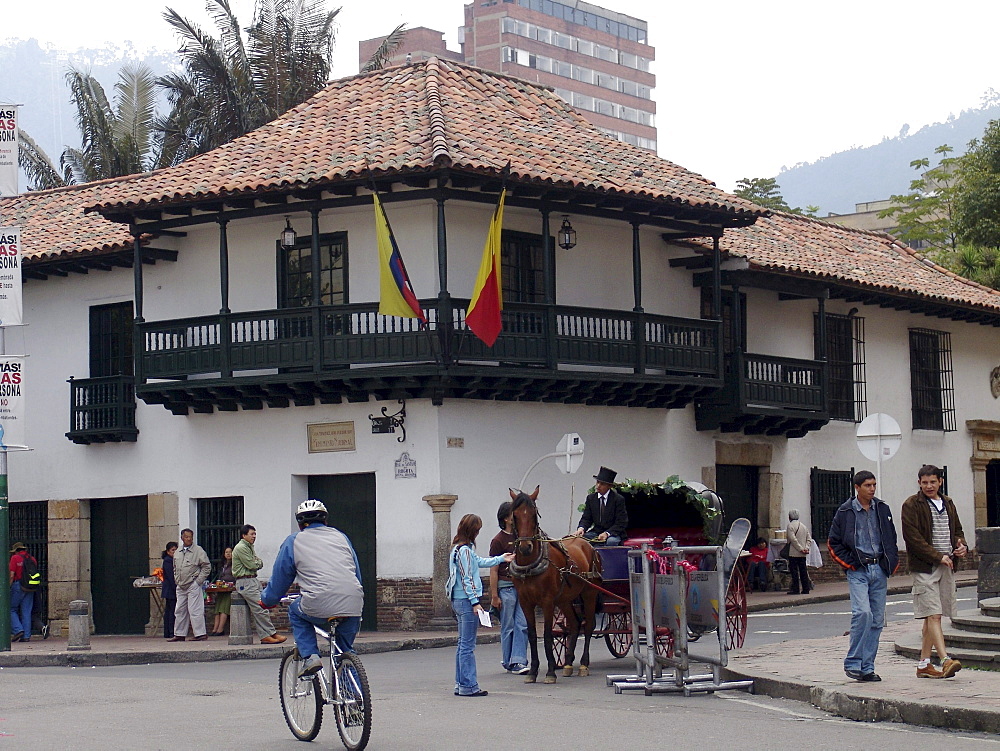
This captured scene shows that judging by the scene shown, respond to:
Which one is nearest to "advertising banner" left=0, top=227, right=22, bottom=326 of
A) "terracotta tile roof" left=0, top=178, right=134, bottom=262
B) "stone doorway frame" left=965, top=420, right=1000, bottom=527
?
"terracotta tile roof" left=0, top=178, right=134, bottom=262

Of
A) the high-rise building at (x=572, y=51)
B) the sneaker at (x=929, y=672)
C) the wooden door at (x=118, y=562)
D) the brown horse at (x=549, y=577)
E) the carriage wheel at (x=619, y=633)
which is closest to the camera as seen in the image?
the sneaker at (x=929, y=672)

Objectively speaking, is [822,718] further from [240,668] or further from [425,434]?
[425,434]

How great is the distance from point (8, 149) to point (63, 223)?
24.1ft

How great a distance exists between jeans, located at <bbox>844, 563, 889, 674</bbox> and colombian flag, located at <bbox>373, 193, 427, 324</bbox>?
986 cm

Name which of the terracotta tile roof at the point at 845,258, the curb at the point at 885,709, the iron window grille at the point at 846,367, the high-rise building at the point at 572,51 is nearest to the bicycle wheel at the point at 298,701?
the curb at the point at 885,709

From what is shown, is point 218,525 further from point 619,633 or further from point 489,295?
point 619,633

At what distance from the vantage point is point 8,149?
69.1ft

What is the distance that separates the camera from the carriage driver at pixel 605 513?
16.2 meters

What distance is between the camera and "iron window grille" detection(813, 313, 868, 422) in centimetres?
3005

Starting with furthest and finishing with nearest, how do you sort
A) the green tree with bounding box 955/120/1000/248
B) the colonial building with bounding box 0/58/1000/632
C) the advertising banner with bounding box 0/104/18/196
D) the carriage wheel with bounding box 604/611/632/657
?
1. the green tree with bounding box 955/120/1000/248
2. the colonial building with bounding box 0/58/1000/632
3. the advertising banner with bounding box 0/104/18/196
4. the carriage wheel with bounding box 604/611/632/657

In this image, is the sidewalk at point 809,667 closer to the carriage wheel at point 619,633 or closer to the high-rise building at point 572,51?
the carriage wheel at point 619,633

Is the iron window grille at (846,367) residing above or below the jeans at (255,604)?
above

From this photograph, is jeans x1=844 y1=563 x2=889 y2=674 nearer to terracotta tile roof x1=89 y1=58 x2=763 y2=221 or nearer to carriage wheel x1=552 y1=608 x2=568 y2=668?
carriage wheel x1=552 y1=608 x2=568 y2=668

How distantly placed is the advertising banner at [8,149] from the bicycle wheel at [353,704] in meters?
12.7
